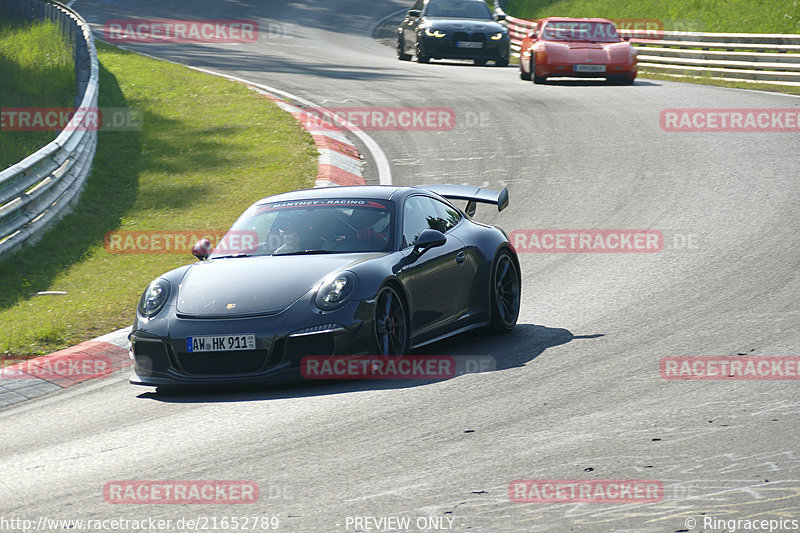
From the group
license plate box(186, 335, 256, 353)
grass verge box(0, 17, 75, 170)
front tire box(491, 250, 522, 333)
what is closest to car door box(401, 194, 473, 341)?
front tire box(491, 250, 522, 333)

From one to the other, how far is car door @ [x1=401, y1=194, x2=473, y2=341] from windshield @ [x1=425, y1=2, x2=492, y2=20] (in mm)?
20813

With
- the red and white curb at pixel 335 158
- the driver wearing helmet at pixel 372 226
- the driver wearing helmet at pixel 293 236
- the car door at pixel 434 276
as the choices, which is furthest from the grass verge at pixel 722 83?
the driver wearing helmet at pixel 293 236

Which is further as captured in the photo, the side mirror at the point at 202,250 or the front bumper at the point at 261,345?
the side mirror at the point at 202,250

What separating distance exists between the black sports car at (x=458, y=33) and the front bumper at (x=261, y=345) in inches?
852

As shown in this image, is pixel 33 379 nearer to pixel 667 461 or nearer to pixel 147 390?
pixel 147 390

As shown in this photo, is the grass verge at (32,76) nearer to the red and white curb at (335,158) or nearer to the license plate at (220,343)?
the red and white curb at (335,158)

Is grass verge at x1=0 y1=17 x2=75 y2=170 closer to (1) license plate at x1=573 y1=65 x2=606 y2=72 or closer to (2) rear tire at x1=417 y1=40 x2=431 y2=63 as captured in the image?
(2) rear tire at x1=417 y1=40 x2=431 y2=63

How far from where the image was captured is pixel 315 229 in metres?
8.65

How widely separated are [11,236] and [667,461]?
29.6 ft

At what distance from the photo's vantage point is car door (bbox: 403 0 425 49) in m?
29.8

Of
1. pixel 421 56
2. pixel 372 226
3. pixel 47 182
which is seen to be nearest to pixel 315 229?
pixel 372 226

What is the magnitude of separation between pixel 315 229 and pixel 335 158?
26.6ft

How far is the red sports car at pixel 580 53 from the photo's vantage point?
23703mm

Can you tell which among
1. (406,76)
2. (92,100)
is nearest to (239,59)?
(406,76)
